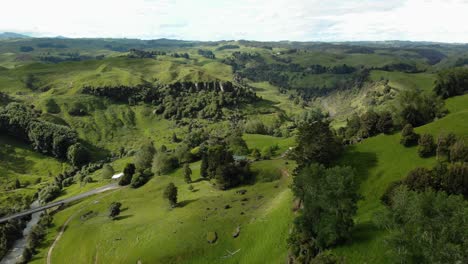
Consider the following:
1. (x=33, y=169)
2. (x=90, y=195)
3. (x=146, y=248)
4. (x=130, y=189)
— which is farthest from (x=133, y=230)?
(x=33, y=169)

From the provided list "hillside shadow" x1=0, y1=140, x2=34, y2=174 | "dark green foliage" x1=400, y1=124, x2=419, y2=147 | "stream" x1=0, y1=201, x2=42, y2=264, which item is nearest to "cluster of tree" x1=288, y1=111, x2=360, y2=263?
"dark green foliage" x1=400, y1=124, x2=419, y2=147

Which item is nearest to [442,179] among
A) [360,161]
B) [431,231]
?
[431,231]

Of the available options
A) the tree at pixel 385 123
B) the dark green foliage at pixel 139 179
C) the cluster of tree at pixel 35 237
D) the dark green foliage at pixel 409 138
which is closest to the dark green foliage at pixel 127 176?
the dark green foliage at pixel 139 179

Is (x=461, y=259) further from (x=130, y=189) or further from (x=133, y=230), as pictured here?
(x=130, y=189)

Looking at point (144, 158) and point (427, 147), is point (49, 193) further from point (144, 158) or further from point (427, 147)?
point (427, 147)

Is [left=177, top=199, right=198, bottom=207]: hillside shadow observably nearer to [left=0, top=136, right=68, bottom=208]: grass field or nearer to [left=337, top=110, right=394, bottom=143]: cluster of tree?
[left=337, top=110, right=394, bottom=143]: cluster of tree

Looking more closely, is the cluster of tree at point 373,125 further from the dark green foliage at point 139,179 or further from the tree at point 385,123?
the dark green foliage at point 139,179

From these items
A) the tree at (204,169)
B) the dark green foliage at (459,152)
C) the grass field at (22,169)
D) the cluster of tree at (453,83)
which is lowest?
the grass field at (22,169)
